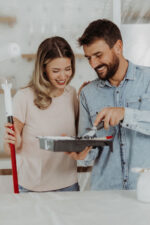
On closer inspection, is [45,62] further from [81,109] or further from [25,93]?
[81,109]

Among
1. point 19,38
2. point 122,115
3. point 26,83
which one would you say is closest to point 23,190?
point 26,83

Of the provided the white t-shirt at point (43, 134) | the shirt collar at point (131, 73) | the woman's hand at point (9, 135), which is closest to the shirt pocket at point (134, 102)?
the shirt collar at point (131, 73)

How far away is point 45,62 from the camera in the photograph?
196 cm

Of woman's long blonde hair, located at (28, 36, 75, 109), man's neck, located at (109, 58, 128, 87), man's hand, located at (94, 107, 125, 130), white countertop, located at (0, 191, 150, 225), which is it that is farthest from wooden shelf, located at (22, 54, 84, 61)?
white countertop, located at (0, 191, 150, 225)

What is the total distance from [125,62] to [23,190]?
1.00 m

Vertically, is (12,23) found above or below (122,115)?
above

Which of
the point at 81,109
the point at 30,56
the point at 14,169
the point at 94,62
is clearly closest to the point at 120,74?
the point at 94,62

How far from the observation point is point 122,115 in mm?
1600

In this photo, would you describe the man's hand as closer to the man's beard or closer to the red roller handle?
the man's beard

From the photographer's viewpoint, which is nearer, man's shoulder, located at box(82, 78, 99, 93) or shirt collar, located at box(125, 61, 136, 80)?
shirt collar, located at box(125, 61, 136, 80)

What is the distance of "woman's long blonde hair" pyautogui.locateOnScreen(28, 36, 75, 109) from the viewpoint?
194 cm

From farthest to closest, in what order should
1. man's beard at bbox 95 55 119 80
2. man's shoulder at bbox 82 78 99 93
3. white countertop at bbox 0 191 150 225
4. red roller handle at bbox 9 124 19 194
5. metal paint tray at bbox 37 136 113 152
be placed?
man's shoulder at bbox 82 78 99 93 → man's beard at bbox 95 55 119 80 → red roller handle at bbox 9 124 19 194 → metal paint tray at bbox 37 136 113 152 → white countertop at bbox 0 191 150 225

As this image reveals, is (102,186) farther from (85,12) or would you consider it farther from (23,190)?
(85,12)

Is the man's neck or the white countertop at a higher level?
the man's neck
